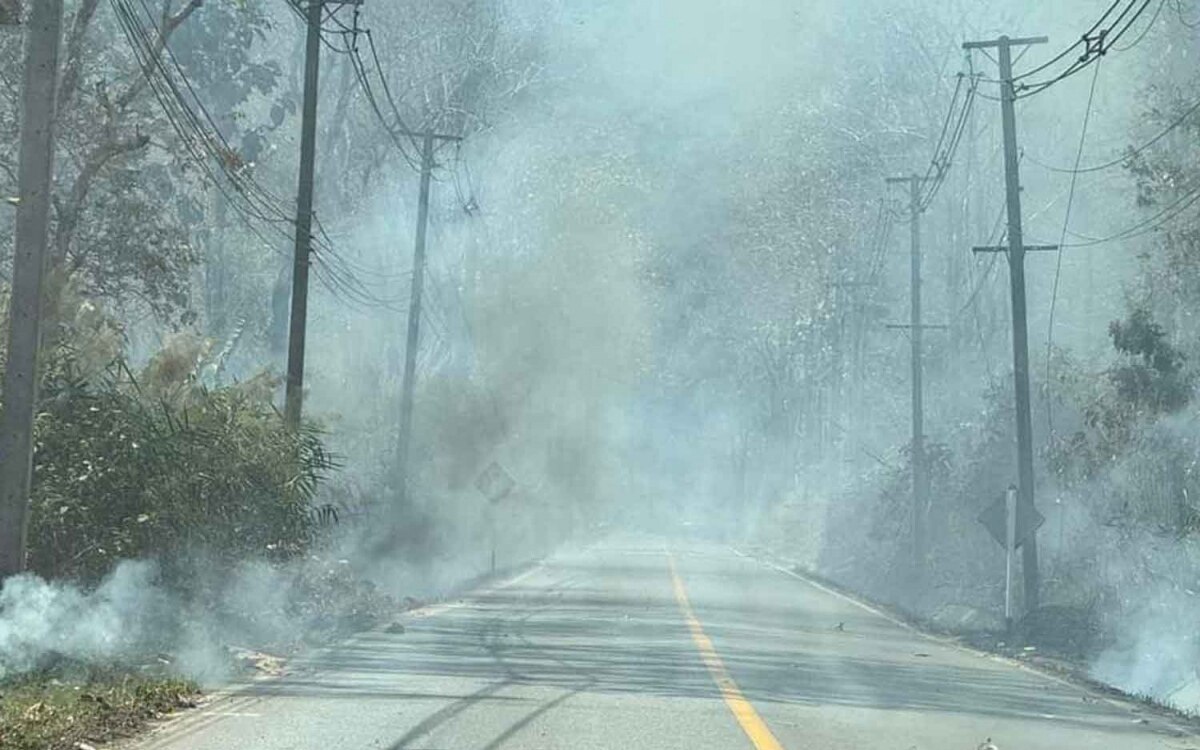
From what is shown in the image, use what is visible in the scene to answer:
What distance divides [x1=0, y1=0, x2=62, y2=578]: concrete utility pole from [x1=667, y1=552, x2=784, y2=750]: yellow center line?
600cm

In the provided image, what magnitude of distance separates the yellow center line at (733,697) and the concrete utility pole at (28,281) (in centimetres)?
600

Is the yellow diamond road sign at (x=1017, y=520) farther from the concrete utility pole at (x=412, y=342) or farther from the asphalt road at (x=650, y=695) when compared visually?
the concrete utility pole at (x=412, y=342)

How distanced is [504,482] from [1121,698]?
23.3 m

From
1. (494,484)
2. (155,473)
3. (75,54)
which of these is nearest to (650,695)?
(155,473)

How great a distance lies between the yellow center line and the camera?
41.5ft

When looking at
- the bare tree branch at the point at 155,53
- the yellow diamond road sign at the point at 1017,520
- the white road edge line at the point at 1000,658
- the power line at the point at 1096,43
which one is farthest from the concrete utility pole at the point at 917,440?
the bare tree branch at the point at 155,53

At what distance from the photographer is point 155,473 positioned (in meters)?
18.4

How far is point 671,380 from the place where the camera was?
10681 centimetres

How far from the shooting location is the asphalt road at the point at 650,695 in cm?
1263

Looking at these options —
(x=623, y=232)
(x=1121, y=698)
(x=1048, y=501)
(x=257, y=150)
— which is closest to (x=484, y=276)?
(x=623, y=232)

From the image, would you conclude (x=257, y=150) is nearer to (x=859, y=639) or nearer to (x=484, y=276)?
(x=859, y=639)

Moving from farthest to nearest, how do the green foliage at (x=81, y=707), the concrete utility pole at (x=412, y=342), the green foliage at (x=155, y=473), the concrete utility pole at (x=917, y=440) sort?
the concrete utility pole at (x=917, y=440) → the concrete utility pole at (x=412, y=342) → the green foliage at (x=155, y=473) → the green foliage at (x=81, y=707)

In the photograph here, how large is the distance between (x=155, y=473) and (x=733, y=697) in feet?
22.2

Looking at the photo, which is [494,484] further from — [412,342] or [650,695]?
[650,695]
